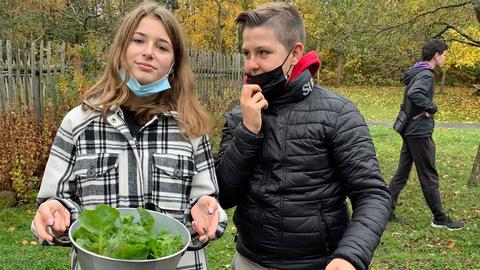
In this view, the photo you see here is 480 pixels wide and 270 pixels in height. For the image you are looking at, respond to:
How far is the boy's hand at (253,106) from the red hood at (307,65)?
163 mm

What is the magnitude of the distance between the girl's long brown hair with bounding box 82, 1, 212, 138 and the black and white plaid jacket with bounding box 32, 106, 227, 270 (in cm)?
5

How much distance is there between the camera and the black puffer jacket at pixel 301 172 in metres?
1.95

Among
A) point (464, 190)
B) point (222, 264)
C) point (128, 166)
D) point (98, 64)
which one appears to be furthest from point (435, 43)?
point (128, 166)

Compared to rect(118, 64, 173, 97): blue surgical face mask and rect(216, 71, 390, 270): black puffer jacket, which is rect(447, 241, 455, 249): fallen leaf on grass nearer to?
rect(216, 71, 390, 270): black puffer jacket

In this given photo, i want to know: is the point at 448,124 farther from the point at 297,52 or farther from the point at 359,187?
the point at 359,187

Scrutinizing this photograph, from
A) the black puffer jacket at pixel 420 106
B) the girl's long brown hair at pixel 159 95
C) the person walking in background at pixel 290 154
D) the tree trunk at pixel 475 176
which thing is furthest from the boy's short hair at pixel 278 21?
the tree trunk at pixel 475 176

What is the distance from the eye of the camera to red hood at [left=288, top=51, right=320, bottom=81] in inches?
81.5

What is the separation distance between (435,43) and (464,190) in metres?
→ 3.02

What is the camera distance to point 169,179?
1.96m

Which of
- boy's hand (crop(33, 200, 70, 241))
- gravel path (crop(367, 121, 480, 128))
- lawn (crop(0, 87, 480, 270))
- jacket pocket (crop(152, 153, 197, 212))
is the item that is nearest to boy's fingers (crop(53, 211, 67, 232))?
boy's hand (crop(33, 200, 70, 241))

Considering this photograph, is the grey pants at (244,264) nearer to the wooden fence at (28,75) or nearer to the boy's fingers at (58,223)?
the boy's fingers at (58,223)

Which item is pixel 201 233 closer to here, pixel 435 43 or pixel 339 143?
pixel 339 143

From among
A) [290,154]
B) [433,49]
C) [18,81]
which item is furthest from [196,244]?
[18,81]

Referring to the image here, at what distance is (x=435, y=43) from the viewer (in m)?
6.13
